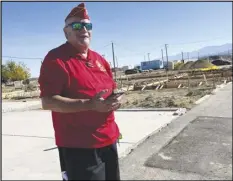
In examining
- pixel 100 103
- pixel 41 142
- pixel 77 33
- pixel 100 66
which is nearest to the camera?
pixel 100 103

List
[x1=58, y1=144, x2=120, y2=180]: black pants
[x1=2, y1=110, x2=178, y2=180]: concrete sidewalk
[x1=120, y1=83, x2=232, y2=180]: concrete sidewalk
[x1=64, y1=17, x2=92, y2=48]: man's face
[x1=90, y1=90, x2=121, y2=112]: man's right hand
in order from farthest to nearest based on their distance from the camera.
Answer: [x1=2, y1=110, x2=178, y2=180]: concrete sidewalk
[x1=120, y1=83, x2=232, y2=180]: concrete sidewalk
[x1=64, y1=17, x2=92, y2=48]: man's face
[x1=58, y1=144, x2=120, y2=180]: black pants
[x1=90, y1=90, x2=121, y2=112]: man's right hand

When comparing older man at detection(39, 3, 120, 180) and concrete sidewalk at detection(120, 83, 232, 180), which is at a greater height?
older man at detection(39, 3, 120, 180)

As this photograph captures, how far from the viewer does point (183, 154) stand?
16.6ft

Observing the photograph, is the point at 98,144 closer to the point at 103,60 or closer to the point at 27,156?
the point at 103,60

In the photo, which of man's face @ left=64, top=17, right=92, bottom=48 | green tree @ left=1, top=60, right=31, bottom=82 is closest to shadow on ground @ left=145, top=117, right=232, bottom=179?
man's face @ left=64, top=17, right=92, bottom=48

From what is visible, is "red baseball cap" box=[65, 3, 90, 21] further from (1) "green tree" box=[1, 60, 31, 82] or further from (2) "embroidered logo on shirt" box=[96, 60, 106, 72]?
(1) "green tree" box=[1, 60, 31, 82]

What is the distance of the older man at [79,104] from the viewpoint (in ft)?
6.02

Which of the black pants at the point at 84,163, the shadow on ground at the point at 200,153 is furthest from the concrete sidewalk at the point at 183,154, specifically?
the black pants at the point at 84,163

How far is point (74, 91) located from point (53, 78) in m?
0.16

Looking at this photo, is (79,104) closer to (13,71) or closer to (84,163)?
(84,163)

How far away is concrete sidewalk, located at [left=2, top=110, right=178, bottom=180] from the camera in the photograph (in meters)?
4.58

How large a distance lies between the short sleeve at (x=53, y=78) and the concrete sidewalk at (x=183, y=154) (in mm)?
2676

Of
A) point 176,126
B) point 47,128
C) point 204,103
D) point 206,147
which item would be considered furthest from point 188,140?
point 204,103

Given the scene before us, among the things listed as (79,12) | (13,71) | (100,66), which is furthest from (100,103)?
(13,71)
